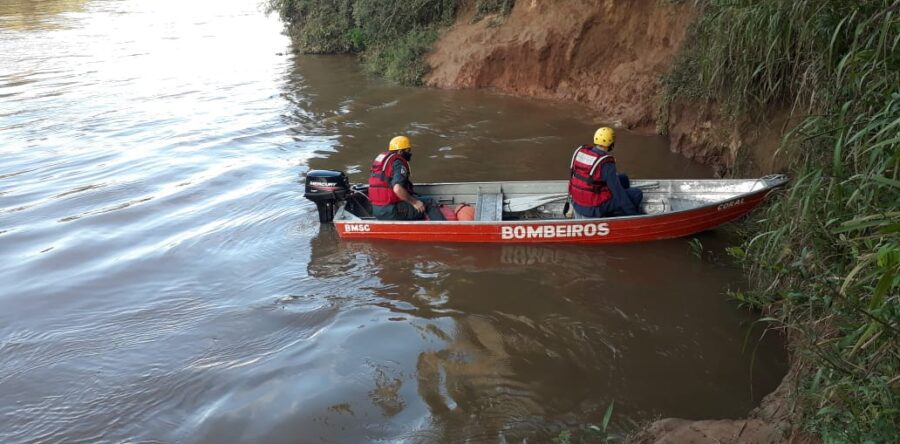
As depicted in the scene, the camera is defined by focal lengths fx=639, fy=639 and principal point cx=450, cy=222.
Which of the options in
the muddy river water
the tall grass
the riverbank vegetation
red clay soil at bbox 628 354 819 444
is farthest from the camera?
the tall grass

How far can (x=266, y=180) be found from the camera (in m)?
10.9

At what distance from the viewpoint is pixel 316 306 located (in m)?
6.91

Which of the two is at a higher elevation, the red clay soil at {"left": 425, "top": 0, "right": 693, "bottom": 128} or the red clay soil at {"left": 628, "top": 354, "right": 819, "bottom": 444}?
the red clay soil at {"left": 425, "top": 0, "right": 693, "bottom": 128}

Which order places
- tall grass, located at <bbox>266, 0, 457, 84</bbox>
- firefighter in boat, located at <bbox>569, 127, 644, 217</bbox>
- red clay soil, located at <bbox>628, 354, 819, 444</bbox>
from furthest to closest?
tall grass, located at <bbox>266, 0, 457, 84</bbox>
firefighter in boat, located at <bbox>569, 127, 644, 217</bbox>
red clay soil, located at <bbox>628, 354, 819, 444</bbox>

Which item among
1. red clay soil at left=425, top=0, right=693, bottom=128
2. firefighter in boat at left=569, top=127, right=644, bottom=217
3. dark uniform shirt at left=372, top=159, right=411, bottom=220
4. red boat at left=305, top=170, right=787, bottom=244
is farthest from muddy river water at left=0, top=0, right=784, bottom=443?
red clay soil at left=425, top=0, right=693, bottom=128

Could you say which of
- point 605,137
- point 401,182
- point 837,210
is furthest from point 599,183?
point 837,210

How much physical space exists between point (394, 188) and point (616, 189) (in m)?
2.75

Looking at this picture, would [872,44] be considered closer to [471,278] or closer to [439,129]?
[471,278]

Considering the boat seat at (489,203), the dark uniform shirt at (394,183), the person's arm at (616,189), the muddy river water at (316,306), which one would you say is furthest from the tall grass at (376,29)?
the person's arm at (616,189)

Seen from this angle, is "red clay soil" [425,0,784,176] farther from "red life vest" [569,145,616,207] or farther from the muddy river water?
"red life vest" [569,145,616,207]

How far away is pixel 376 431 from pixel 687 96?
7.72 meters

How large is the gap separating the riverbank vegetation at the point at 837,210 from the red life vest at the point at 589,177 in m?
1.87

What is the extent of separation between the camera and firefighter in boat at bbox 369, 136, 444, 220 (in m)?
8.14

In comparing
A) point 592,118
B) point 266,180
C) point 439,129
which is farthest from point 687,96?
point 266,180
